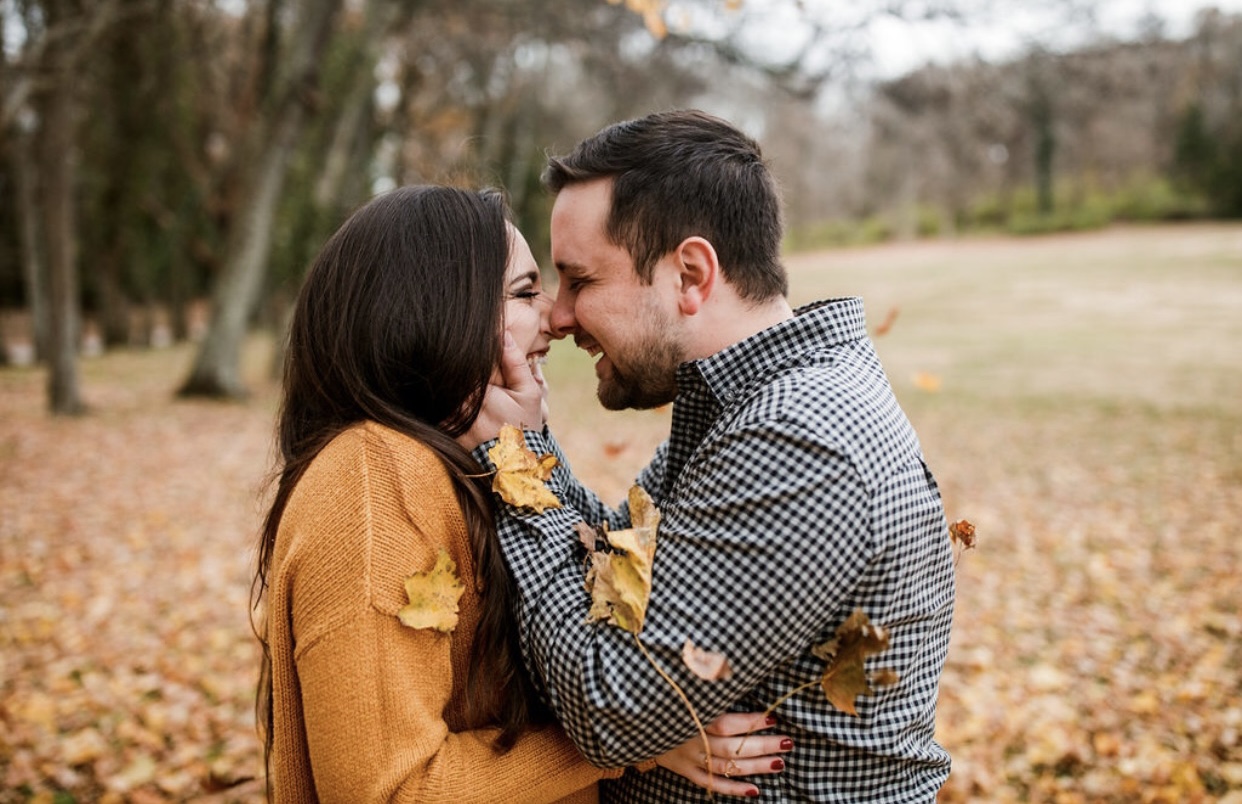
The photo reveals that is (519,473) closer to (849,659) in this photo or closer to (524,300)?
(524,300)

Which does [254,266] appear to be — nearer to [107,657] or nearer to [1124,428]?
[107,657]

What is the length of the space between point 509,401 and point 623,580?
0.55 meters

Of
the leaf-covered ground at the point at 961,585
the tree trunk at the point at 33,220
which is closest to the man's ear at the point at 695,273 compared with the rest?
the leaf-covered ground at the point at 961,585

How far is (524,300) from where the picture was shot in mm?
2016

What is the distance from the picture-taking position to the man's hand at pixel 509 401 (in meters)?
1.91

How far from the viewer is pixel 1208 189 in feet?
127

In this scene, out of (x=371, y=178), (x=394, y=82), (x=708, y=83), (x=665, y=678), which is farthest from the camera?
(x=394, y=82)

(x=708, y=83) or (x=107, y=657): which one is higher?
(x=708, y=83)

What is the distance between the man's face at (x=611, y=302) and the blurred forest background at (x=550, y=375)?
42cm

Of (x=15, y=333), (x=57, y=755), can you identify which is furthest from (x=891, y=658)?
(x=15, y=333)

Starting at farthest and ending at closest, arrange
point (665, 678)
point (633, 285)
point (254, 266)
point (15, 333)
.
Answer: point (15, 333) < point (254, 266) < point (633, 285) < point (665, 678)

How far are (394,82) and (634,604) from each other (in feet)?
76.1

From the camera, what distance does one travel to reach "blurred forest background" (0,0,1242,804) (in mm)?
4344

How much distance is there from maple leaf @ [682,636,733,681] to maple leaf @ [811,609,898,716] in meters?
0.22
